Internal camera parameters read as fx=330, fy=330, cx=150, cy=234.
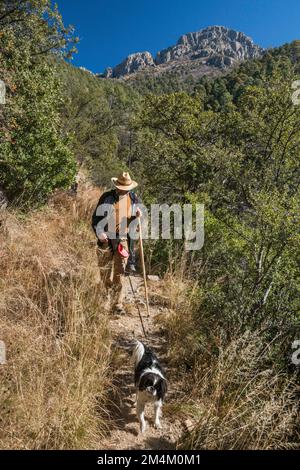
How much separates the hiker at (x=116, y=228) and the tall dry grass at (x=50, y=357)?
10.8 inches

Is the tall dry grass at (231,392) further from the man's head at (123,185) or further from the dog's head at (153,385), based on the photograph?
the man's head at (123,185)

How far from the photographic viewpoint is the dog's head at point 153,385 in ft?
8.86

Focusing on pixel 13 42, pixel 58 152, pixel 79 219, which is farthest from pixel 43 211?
pixel 13 42

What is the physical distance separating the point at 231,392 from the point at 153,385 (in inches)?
28.4

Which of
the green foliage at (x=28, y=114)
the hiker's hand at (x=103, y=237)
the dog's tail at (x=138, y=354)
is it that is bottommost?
the dog's tail at (x=138, y=354)

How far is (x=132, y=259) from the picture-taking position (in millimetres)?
4938

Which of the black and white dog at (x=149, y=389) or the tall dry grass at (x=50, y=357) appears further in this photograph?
the black and white dog at (x=149, y=389)

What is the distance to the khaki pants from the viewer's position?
4699 millimetres

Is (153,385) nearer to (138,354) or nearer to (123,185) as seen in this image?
(138,354)

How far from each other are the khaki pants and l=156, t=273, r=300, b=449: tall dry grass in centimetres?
100

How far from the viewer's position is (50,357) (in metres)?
2.94
